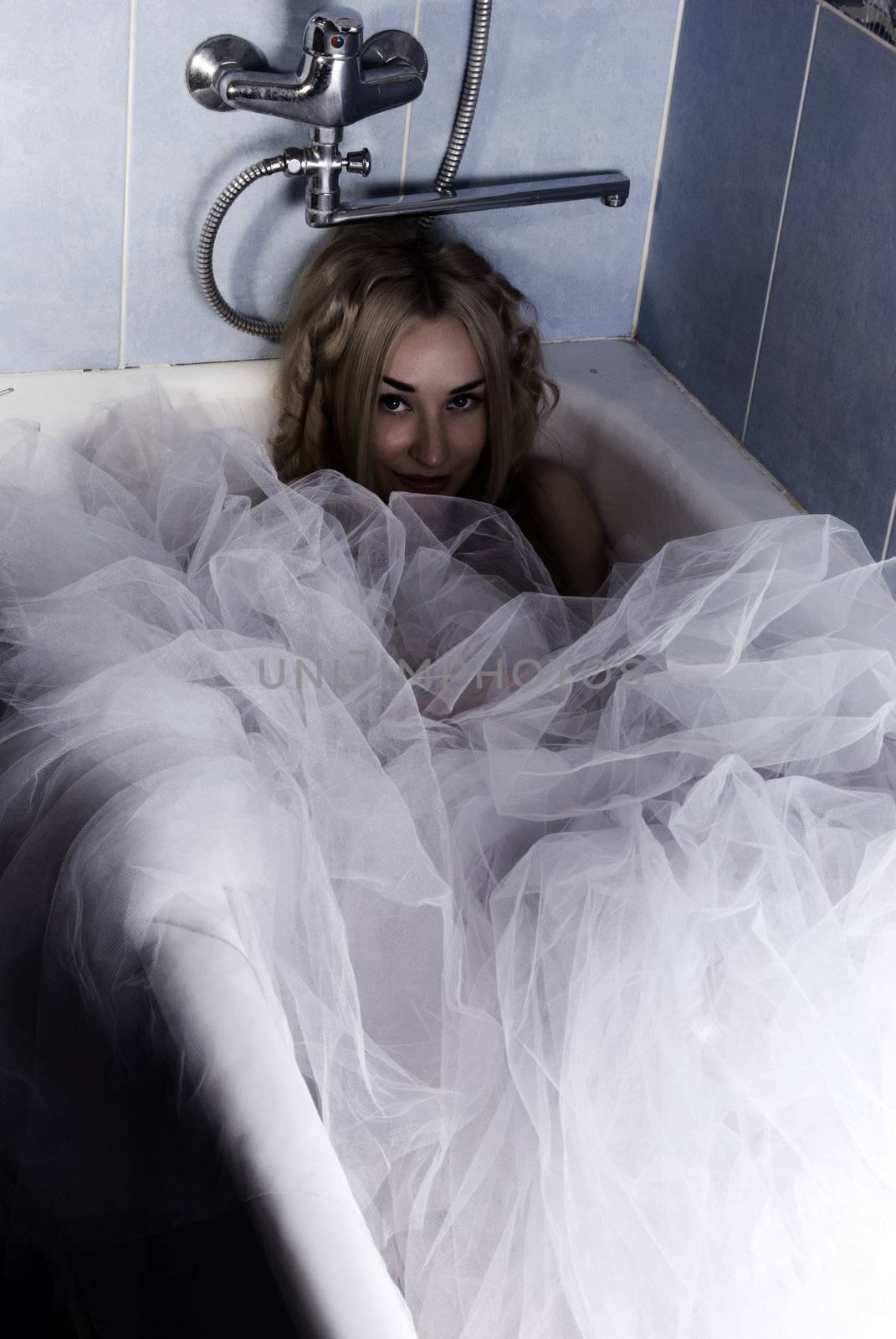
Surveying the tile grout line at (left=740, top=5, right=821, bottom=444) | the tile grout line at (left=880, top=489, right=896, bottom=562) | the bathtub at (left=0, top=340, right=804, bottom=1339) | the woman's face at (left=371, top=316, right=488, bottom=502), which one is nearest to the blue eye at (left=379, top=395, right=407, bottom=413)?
the woman's face at (left=371, top=316, right=488, bottom=502)

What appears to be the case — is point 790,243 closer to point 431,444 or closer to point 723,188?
point 723,188

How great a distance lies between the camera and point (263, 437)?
1679 millimetres

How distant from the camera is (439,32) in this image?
1552mm

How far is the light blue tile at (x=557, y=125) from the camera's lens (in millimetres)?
1600

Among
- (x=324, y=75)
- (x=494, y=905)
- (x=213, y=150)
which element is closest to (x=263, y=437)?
(x=213, y=150)

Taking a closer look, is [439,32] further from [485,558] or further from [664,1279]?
[664,1279]

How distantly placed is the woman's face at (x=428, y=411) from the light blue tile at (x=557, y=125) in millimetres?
255

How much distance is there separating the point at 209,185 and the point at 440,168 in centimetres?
26

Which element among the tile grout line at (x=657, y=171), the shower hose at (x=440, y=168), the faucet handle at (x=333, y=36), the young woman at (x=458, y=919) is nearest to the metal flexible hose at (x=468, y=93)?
the shower hose at (x=440, y=168)

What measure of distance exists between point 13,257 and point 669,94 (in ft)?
2.68

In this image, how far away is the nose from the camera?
1527 mm

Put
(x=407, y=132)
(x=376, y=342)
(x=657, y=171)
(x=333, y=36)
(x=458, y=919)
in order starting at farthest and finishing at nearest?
1. (x=657, y=171)
2. (x=407, y=132)
3. (x=376, y=342)
4. (x=333, y=36)
5. (x=458, y=919)

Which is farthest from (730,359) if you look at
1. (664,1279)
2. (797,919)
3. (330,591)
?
(664,1279)

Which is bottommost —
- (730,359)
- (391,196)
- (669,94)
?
(730,359)
